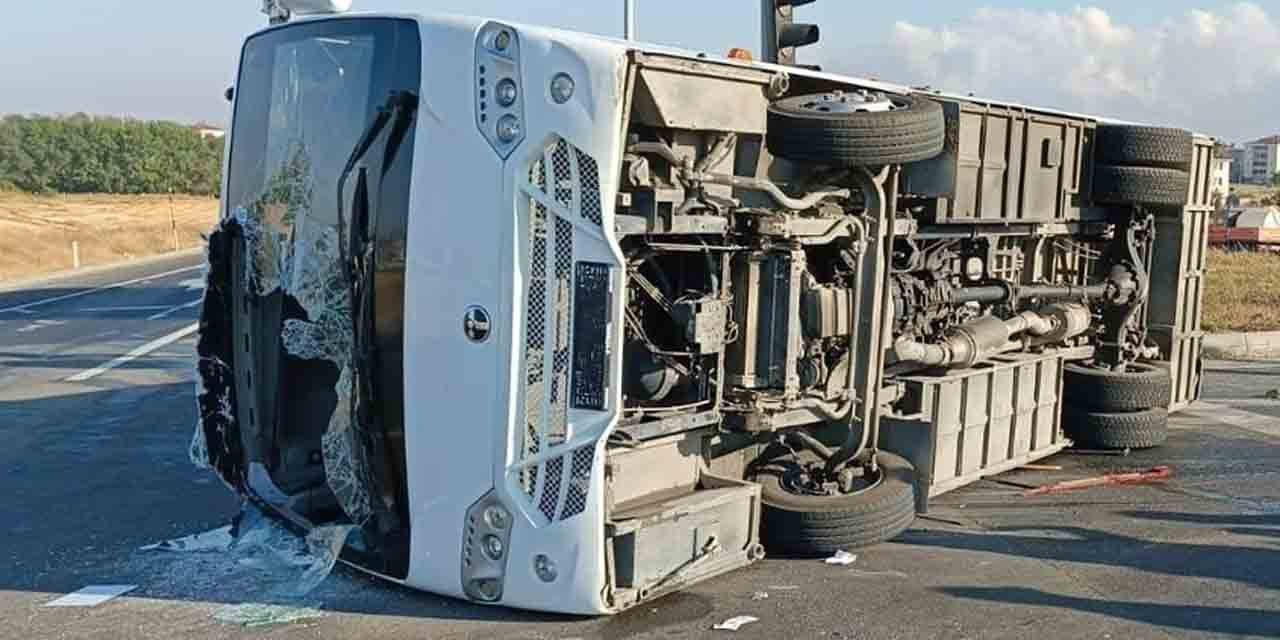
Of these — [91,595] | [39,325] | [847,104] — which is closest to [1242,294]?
[847,104]

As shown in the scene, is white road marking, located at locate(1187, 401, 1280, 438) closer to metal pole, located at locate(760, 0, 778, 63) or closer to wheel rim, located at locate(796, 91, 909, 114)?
metal pole, located at locate(760, 0, 778, 63)

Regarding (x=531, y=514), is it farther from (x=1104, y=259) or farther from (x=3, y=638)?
(x=1104, y=259)

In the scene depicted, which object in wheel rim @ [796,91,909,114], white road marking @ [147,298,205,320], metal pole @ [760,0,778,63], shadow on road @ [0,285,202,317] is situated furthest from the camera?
shadow on road @ [0,285,202,317]

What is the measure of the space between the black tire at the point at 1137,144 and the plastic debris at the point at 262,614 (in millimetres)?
6418

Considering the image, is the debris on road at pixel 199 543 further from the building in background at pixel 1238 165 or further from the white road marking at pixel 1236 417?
the building in background at pixel 1238 165

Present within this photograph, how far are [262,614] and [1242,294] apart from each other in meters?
21.1

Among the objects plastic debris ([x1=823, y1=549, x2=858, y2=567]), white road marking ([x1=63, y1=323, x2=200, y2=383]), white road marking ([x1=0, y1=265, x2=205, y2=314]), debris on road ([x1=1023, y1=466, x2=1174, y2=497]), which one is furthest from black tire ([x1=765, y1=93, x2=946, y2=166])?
white road marking ([x1=0, y1=265, x2=205, y2=314])

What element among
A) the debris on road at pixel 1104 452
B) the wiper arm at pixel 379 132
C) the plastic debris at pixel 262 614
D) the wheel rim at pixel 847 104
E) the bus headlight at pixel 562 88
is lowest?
the plastic debris at pixel 262 614

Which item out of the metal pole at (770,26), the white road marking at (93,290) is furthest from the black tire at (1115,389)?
the white road marking at (93,290)

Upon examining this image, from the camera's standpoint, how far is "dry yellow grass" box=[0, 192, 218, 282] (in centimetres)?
3644

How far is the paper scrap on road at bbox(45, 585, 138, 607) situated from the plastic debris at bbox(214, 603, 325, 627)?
1.95 feet

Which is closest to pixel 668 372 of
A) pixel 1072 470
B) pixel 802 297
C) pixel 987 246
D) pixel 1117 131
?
pixel 802 297

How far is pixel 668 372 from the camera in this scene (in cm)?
515

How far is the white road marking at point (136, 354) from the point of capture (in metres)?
12.2
